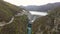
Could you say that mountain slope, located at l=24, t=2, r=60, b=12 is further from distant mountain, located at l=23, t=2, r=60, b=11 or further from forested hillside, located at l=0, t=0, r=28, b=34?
forested hillside, located at l=0, t=0, r=28, b=34

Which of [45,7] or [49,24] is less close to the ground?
[45,7]

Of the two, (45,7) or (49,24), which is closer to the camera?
(49,24)

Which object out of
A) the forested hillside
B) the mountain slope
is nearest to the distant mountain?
the mountain slope

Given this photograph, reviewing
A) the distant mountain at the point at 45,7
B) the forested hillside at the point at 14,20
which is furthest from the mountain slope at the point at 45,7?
the forested hillside at the point at 14,20

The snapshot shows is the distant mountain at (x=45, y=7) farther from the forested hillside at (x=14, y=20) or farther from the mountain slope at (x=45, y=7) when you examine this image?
the forested hillside at (x=14, y=20)

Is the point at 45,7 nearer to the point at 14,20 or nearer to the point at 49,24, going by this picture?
the point at 49,24

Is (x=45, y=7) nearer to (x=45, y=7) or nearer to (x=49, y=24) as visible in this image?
(x=45, y=7)

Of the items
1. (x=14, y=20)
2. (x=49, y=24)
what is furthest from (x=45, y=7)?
(x=14, y=20)
